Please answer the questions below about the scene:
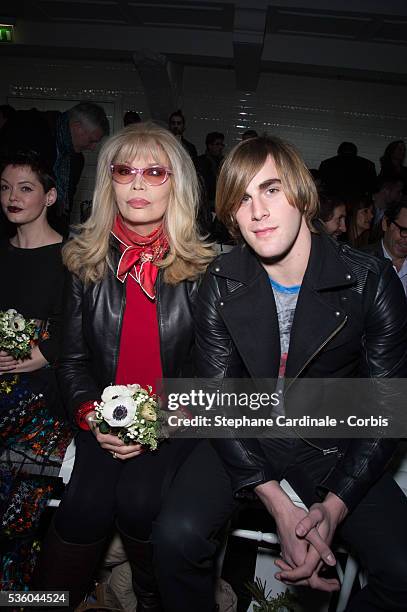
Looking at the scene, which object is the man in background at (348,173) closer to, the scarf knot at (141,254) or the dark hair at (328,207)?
the dark hair at (328,207)

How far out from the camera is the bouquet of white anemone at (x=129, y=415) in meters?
2.00

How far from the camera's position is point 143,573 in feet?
6.99

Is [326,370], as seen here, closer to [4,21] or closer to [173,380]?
[173,380]

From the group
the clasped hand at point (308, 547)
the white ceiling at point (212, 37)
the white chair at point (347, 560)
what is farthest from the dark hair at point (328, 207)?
the white ceiling at point (212, 37)

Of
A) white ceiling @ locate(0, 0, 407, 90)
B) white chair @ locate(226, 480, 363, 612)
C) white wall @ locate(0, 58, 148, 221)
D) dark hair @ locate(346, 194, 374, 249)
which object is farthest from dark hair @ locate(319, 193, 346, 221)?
white wall @ locate(0, 58, 148, 221)

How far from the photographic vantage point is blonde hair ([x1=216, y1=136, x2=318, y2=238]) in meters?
2.13

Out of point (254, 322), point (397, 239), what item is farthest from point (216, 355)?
point (397, 239)

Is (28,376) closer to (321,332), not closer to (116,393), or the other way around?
(116,393)

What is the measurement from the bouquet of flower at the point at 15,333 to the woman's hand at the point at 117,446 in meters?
0.67

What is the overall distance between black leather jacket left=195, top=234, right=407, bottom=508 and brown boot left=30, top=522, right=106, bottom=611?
2.17 feet

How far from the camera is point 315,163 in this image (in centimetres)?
1187

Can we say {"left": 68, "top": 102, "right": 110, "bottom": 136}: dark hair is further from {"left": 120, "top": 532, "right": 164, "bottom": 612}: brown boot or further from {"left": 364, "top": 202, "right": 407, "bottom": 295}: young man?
{"left": 120, "top": 532, "right": 164, "bottom": 612}: brown boot

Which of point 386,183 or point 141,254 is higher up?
point 386,183

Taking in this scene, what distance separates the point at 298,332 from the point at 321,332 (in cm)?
9
